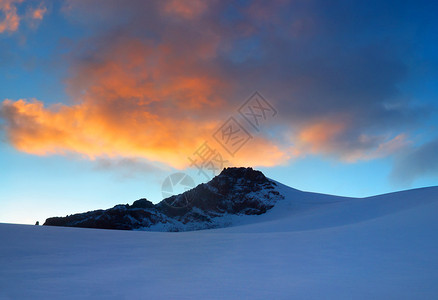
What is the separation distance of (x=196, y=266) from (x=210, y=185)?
61.4 meters

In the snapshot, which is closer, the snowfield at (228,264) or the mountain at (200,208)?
the snowfield at (228,264)

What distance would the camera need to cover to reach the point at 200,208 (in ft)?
201

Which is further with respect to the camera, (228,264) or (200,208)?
(200,208)

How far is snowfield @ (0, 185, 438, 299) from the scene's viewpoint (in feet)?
17.7

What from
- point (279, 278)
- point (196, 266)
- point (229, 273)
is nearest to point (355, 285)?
point (279, 278)

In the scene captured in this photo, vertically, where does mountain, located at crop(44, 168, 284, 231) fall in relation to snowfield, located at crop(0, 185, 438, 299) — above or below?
above

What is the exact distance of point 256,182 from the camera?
65.6 m

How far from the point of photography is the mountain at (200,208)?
5416 centimetres

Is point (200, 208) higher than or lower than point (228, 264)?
higher

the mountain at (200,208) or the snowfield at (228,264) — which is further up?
the mountain at (200,208)

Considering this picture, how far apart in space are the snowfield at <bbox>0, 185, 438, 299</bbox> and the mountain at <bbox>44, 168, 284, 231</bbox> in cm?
4170

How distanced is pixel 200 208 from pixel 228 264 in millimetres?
54625

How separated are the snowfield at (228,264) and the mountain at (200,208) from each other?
41.7 meters

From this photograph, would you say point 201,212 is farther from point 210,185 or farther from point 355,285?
point 355,285
